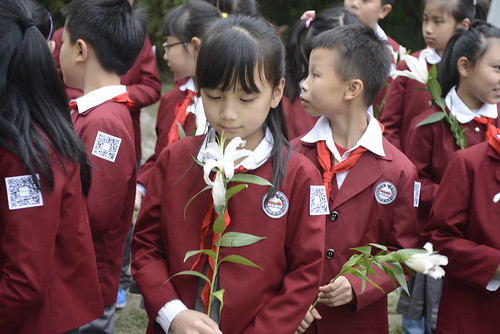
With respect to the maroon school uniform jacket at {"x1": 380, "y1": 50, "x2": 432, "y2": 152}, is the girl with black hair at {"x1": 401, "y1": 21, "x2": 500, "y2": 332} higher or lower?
higher

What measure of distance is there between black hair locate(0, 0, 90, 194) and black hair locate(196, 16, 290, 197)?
17.7 inches

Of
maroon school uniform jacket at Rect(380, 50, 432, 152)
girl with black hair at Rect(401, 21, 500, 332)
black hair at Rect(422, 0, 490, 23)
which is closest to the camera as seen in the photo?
girl with black hair at Rect(401, 21, 500, 332)

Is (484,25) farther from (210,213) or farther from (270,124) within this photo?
(210,213)

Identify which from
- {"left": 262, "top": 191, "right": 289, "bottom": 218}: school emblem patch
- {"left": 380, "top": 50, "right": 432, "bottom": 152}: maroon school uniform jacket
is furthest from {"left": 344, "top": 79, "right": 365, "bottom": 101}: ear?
{"left": 380, "top": 50, "right": 432, "bottom": 152}: maroon school uniform jacket

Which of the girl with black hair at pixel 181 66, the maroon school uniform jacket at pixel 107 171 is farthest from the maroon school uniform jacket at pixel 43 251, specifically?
the girl with black hair at pixel 181 66

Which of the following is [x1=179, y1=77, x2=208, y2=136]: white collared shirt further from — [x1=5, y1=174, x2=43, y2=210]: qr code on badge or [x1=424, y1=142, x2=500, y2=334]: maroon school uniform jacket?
[x1=5, y1=174, x2=43, y2=210]: qr code on badge

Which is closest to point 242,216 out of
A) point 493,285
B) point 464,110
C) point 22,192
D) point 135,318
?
point 22,192

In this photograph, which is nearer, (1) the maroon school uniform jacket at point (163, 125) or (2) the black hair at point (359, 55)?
(2) the black hair at point (359, 55)

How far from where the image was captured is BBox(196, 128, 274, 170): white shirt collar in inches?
93.4

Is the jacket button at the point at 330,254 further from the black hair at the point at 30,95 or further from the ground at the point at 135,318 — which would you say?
the ground at the point at 135,318

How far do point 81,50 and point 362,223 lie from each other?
1431 mm

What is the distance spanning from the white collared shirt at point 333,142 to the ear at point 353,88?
0.13 metres

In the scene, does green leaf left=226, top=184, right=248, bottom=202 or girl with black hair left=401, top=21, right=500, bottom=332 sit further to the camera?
girl with black hair left=401, top=21, right=500, bottom=332

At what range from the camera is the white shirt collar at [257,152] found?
237cm
